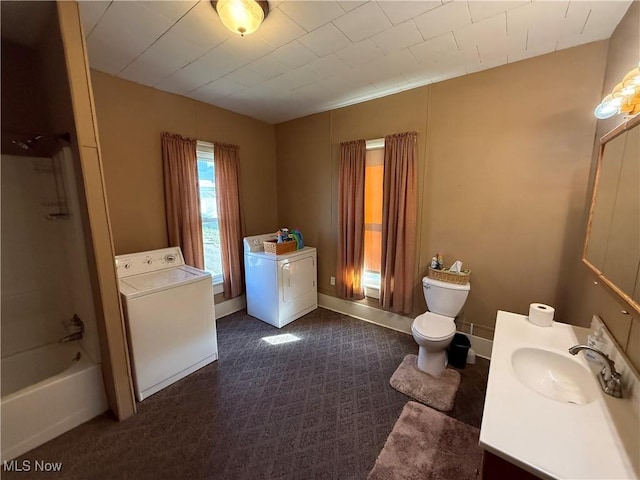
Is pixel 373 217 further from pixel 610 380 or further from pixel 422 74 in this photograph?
pixel 610 380

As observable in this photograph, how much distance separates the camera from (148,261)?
92.6 inches

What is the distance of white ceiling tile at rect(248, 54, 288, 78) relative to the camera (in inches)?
76.9

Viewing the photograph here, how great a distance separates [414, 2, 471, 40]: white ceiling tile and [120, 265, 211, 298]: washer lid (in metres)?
2.43

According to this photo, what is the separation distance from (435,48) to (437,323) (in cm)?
214

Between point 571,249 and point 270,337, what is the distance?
2.79 metres

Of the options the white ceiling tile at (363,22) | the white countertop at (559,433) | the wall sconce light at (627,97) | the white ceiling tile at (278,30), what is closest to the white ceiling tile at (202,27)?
the white ceiling tile at (278,30)

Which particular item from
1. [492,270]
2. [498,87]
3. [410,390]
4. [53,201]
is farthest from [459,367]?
[53,201]

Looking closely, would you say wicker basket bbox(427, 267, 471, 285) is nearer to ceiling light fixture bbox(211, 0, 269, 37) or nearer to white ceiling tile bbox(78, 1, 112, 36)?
ceiling light fixture bbox(211, 0, 269, 37)

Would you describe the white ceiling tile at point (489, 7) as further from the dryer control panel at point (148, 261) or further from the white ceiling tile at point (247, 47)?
the dryer control panel at point (148, 261)

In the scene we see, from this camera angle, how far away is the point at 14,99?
1.84 m

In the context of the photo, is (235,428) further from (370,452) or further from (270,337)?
(270,337)

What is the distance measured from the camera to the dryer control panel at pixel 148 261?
219 cm

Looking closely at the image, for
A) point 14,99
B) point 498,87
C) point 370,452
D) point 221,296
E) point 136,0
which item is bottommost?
point 370,452

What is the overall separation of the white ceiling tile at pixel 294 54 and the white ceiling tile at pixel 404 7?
615mm
